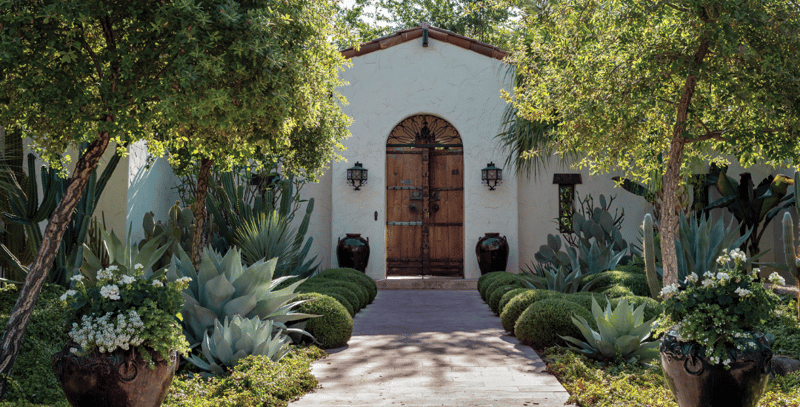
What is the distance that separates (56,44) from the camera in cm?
378

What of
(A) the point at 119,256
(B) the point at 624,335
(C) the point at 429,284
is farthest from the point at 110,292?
(C) the point at 429,284

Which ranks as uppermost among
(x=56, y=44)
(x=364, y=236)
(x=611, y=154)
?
(x=56, y=44)

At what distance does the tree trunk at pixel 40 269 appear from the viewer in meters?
3.91

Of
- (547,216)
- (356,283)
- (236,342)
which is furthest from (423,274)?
(236,342)

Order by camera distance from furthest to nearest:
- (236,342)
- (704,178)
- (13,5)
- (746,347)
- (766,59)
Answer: (704,178) → (236,342) → (766,59) → (13,5) → (746,347)

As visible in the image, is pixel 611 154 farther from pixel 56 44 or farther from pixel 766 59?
pixel 56 44

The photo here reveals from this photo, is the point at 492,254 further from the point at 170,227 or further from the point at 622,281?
the point at 170,227

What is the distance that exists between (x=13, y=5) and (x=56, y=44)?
0.97 ft

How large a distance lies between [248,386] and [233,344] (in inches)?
23.4

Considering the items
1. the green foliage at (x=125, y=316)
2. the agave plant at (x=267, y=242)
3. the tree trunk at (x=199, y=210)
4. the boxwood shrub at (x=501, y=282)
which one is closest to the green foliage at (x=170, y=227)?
the tree trunk at (x=199, y=210)

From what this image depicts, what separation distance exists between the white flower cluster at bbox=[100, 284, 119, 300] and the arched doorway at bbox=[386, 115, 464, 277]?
29.7 feet

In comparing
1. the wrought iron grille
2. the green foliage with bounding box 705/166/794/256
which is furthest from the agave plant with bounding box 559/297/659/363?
the wrought iron grille

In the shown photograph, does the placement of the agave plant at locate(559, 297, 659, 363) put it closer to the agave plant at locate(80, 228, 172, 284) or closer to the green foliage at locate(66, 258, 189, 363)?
the green foliage at locate(66, 258, 189, 363)

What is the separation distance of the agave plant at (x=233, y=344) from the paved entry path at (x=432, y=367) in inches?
19.9
